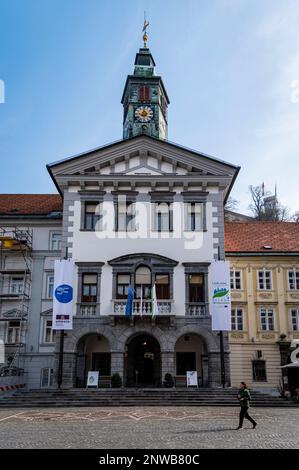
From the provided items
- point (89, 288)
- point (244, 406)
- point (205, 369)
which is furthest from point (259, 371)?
point (244, 406)

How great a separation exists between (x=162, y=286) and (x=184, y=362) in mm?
5535

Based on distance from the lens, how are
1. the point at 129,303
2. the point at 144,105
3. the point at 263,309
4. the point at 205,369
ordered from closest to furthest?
the point at 129,303
the point at 205,369
the point at 263,309
the point at 144,105

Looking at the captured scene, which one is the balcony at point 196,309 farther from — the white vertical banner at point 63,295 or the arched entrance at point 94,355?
the white vertical banner at point 63,295

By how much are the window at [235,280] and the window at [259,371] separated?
224 inches

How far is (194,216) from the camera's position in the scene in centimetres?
3388

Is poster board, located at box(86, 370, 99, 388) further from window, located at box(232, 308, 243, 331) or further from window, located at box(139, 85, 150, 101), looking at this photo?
window, located at box(139, 85, 150, 101)

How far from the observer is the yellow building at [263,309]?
35.6m

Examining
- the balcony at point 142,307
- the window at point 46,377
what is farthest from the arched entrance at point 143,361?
the window at point 46,377

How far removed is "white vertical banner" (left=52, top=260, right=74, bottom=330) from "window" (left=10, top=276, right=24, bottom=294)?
6446mm

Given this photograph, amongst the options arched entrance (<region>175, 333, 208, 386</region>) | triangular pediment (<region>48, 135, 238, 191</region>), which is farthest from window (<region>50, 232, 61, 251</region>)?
arched entrance (<region>175, 333, 208, 386</region>)

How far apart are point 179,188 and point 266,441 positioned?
21770 mm

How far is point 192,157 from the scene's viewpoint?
3416 centimetres

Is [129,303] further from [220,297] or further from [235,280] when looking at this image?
[235,280]
